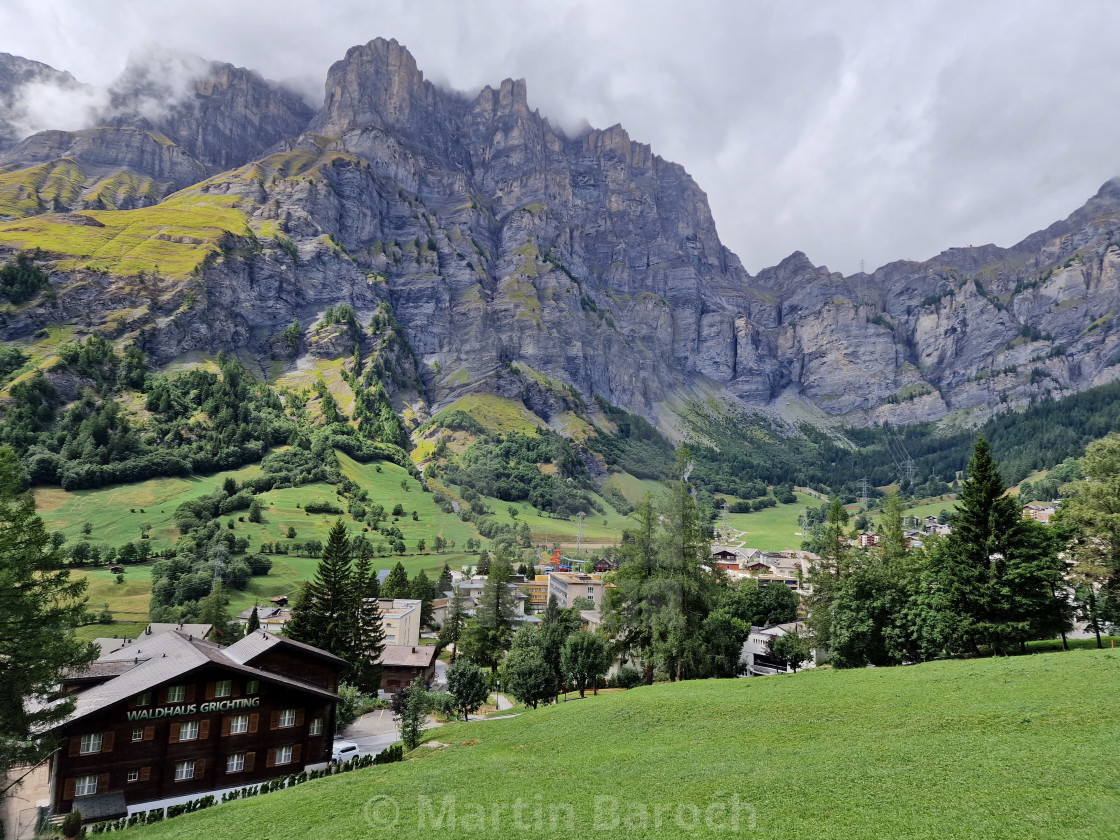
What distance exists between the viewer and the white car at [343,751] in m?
43.1

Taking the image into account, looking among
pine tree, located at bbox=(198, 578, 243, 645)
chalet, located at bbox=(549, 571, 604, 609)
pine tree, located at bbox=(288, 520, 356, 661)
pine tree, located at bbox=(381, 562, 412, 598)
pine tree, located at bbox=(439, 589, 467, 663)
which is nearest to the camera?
pine tree, located at bbox=(288, 520, 356, 661)

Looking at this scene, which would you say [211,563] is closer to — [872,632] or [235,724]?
[235,724]

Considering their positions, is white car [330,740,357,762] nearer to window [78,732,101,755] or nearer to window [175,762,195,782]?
window [175,762,195,782]

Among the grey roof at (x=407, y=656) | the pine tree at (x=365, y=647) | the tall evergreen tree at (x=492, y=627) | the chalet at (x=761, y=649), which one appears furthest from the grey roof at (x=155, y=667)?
the chalet at (x=761, y=649)

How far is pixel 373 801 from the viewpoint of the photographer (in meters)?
22.6

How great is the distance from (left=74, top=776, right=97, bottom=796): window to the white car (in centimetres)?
1369

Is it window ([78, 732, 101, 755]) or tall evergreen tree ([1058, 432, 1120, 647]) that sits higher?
tall evergreen tree ([1058, 432, 1120, 647])

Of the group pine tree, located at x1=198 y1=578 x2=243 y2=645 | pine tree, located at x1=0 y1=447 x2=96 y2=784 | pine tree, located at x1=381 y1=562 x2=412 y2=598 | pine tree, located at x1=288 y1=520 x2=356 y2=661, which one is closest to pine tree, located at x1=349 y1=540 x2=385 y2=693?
pine tree, located at x1=288 y1=520 x2=356 y2=661

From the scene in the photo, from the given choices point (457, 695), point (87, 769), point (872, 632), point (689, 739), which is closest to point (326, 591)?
point (457, 695)

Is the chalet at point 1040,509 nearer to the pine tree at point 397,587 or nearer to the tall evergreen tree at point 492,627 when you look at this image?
the tall evergreen tree at point 492,627

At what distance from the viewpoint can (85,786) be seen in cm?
3388

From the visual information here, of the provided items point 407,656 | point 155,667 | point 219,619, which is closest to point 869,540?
point 407,656

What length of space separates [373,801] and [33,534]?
21246 mm

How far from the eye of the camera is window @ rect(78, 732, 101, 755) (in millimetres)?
34156
